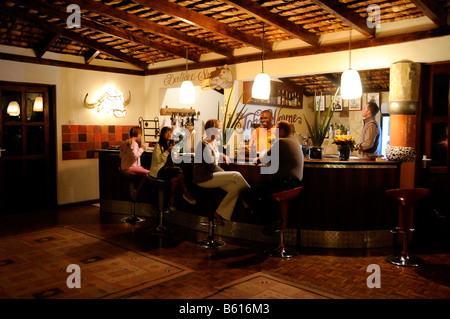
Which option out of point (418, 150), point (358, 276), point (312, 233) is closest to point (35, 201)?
point (312, 233)

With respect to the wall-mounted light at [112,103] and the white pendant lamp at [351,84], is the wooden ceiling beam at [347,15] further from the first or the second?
the wall-mounted light at [112,103]

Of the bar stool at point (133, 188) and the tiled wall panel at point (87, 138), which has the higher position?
the tiled wall panel at point (87, 138)

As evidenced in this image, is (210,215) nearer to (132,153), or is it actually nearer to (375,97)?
(132,153)

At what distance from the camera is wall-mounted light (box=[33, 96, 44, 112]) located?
7.07 m

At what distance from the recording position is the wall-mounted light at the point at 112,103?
7863 mm

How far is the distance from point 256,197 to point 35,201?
4.76m

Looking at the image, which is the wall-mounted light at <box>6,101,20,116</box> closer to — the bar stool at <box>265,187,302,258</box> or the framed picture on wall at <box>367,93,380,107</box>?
the bar stool at <box>265,187,302,258</box>

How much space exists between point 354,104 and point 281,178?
5650 mm

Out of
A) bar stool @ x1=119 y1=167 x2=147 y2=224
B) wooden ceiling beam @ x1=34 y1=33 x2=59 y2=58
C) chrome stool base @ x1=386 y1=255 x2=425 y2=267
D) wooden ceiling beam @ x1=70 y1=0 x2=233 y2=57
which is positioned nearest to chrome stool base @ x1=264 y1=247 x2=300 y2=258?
chrome stool base @ x1=386 y1=255 x2=425 y2=267

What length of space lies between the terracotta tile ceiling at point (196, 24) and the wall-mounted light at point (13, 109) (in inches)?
37.8

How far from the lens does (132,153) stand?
580 cm

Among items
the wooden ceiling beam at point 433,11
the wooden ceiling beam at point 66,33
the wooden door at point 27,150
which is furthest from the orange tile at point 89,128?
the wooden ceiling beam at point 433,11
